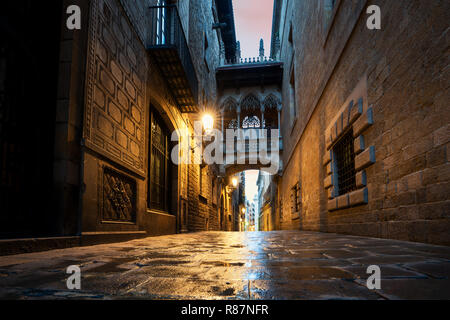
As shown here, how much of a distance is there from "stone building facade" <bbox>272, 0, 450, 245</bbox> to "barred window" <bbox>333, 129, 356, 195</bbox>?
0.02 m

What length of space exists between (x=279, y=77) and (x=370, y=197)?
1493 centimetres

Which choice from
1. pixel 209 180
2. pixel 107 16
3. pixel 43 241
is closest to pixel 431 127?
pixel 43 241

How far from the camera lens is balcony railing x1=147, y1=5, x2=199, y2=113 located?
6.49 meters

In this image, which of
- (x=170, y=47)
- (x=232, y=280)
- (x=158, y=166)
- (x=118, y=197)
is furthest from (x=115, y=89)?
(x=232, y=280)

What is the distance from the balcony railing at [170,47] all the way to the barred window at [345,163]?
13.4 ft

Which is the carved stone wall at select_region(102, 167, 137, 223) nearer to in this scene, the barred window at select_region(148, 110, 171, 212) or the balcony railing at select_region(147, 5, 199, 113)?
the barred window at select_region(148, 110, 171, 212)

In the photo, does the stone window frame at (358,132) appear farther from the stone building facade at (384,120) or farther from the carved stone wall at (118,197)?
the carved stone wall at (118,197)

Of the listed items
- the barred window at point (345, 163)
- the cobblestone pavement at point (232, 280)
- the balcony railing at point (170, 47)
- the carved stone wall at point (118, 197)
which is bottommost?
the cobblestone pavement at point (232, 280)

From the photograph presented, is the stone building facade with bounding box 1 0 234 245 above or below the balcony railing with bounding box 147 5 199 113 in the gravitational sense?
below

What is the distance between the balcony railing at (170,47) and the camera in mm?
6491

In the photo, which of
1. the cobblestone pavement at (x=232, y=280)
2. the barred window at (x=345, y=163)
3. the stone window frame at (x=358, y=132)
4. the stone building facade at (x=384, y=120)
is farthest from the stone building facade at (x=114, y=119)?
the barred window at (x=345, y=163)

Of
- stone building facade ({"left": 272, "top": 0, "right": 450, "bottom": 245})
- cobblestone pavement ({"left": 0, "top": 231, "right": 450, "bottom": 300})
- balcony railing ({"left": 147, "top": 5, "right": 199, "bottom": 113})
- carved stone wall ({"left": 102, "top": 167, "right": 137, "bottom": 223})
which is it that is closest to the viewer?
cobblestone pavement ({"left": 0, "top": 231, "right": 450, "bottom": 300})

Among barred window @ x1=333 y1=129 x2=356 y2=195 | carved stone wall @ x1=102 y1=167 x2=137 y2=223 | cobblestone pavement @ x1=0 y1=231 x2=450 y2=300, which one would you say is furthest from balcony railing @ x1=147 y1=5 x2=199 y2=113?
cobblestone pavement @ x1=0 y1=231 x2=450 y2=300

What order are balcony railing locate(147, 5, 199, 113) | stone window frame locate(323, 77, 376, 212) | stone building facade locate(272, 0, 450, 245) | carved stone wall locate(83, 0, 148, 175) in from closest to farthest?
1. stone building facade locate(272, 0, 450, 245)
2. carved stone wall locate(83, 0, 148, 175)
3. stone window frame locate(323, 77, 376, 212)
4. balcony railing locate(147, 5, 199, 113)
